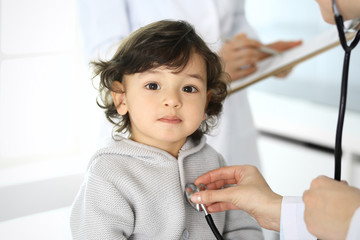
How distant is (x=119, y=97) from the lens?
0.86m

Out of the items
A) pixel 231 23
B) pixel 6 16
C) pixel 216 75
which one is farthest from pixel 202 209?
pixel 231 23

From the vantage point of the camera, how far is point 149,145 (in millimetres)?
873

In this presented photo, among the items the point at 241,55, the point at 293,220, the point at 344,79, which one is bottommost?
the point at 293,220

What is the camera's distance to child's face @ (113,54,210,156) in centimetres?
81

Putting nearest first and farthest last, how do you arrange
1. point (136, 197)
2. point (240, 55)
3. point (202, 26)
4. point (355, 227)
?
1. point (355, 227)
2. point (136, 197)
3. point (202, 26)
4. point (240, 55)

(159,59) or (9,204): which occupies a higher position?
(159,59)

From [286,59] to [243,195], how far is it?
0.53 metres

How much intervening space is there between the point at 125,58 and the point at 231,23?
61 cm

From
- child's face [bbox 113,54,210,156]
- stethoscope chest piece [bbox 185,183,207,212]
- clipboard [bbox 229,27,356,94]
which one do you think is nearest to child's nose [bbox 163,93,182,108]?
child's face [bbox 113,54,210,156]

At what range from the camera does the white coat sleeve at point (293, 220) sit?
822mm

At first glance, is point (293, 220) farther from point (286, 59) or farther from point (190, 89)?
point (286, 59)

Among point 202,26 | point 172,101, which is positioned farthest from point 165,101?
point 202,26

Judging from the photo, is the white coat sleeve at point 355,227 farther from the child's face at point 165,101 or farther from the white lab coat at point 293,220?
→ the child's face at point 165,101

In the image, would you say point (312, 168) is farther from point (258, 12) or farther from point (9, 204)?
point (9, 204)
